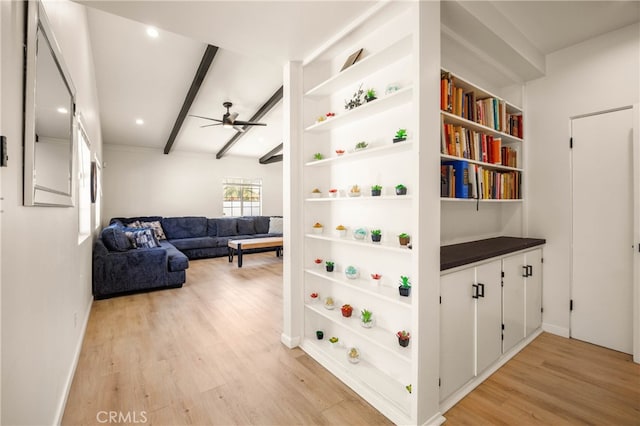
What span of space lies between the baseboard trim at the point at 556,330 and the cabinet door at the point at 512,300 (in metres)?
0.49

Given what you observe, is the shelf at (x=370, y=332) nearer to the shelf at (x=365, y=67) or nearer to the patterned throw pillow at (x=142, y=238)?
the shelf at (x=365, y=67)

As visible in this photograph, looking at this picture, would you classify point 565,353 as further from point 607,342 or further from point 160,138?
point 160,138

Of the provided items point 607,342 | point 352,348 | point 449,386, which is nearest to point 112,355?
point 352,348

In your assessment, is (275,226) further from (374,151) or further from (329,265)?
(374,151)

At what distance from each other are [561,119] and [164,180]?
7974 mm

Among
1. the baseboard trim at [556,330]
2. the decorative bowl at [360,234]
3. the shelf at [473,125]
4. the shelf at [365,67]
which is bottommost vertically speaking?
the baseboard trim at [556,330]

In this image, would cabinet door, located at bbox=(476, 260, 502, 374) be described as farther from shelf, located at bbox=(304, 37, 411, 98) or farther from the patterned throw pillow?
the patterned throw pillow

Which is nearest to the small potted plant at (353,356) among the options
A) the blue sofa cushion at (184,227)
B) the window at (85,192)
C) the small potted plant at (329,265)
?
the small potted plant at (329,265)

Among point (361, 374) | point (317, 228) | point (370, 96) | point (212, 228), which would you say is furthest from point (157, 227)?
point (370, 96)

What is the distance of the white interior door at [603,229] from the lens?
235 cm

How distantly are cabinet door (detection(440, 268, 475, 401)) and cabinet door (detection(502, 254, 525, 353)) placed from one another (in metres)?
0.50

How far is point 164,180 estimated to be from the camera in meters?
7.63

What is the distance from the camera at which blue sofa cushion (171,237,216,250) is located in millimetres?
6425

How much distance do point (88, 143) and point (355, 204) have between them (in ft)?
10.1
